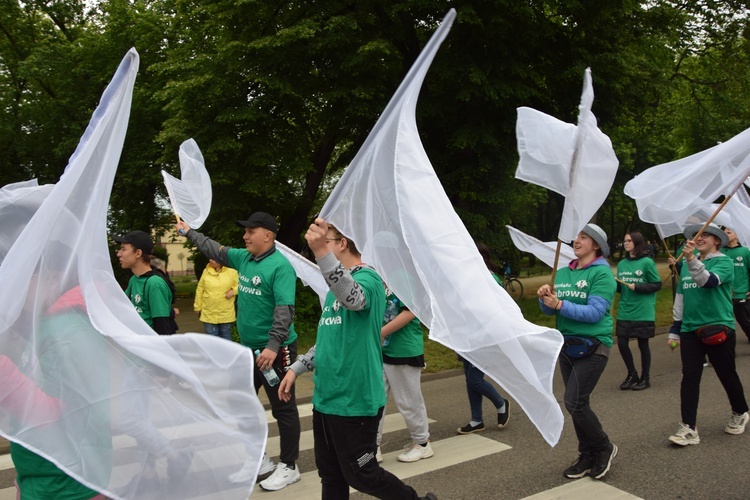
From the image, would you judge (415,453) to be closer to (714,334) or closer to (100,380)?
(714,334)

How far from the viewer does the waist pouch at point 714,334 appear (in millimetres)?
5289

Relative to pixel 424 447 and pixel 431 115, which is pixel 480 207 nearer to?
pixel 431 115

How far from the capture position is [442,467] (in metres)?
5.16

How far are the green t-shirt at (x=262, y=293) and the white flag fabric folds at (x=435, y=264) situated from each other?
4.11ft

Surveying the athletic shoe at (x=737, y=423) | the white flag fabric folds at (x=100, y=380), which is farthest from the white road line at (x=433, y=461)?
the white flag fabric folds at (x=100, y=380)

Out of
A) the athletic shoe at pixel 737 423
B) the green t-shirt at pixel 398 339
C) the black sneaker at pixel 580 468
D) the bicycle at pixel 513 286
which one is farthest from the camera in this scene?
the bicycle at pixel 513 286

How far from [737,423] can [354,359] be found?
13.5 feet

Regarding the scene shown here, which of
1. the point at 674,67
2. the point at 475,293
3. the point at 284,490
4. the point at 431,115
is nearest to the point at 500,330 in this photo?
the point at 475,293

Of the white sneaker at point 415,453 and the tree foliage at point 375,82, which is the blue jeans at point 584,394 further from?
the tree foliage at point 375,82

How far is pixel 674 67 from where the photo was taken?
20.3 metres

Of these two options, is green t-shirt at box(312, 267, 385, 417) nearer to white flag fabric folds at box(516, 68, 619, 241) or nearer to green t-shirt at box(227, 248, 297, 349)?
green t-shirt at box(227, 248, 297, 349)

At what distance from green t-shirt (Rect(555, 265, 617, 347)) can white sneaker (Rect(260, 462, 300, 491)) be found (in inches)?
90.9

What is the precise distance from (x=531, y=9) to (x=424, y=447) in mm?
10152

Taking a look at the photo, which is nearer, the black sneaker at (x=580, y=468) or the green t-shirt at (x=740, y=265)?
the black sneaker at (x=580, y=468)
